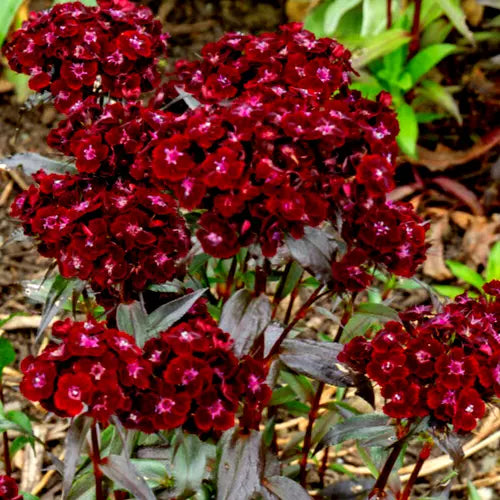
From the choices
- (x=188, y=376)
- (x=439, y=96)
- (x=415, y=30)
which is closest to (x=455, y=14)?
(x=415, y=30)

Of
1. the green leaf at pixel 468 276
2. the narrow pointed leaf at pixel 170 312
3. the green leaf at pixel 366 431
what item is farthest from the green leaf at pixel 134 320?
the green leaf at pixel 468 276

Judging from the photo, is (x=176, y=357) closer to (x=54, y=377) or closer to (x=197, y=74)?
(x=54, y=377)

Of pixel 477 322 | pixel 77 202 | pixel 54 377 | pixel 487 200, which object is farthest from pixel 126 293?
pixel 487 200

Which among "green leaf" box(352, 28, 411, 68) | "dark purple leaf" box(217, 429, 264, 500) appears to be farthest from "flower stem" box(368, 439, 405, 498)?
"green leaf" box(352, 28, 411, 68)

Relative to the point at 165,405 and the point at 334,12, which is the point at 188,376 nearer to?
the point at 165,405

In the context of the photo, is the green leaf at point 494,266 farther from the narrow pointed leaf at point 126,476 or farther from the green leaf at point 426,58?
the narrow pointed leaf at point 126,476
